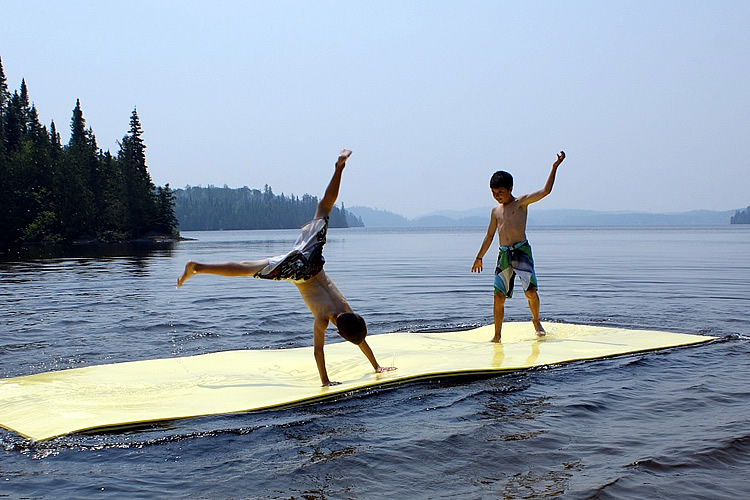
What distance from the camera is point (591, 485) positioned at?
4527 mm

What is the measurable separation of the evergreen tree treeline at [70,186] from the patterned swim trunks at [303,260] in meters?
62.4

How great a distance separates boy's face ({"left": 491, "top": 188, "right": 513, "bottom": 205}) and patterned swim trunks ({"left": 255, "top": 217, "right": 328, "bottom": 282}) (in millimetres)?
3228

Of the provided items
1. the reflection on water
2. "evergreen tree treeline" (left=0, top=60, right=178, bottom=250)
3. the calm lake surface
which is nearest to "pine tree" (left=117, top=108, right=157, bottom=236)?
"evergreen tree treeline" (left=0, top=60, right=178, bottom=250)

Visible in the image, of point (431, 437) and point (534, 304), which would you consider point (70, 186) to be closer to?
point (534, 304)

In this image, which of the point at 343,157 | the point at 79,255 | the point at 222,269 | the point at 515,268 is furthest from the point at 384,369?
the point at 79,255

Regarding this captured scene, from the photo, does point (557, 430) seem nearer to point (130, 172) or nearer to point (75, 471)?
point (75, 471)

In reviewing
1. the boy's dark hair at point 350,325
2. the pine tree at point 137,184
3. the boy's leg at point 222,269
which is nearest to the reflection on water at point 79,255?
the pine tree at point 137,184

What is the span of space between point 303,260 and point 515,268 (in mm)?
3753

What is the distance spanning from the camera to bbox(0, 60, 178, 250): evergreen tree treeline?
63844mm

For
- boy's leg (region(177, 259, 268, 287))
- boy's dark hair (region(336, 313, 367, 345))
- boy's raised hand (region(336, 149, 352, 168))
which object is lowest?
boy's dark hair (region(336, 313, 367, 345))

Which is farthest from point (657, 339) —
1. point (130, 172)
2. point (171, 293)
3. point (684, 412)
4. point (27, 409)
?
point (130, 172)

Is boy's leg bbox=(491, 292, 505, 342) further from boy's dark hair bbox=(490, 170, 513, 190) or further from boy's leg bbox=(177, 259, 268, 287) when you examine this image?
boy's leg bbox=(177, 259, 268, 287)

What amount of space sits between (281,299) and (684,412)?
1126cm

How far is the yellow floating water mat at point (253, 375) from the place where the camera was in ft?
19.4
